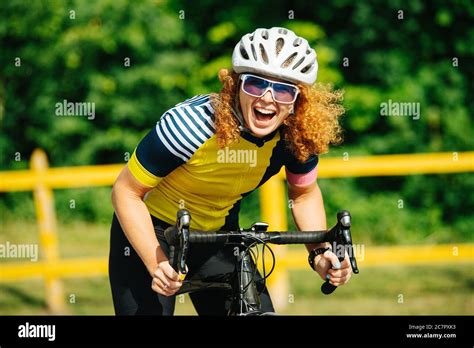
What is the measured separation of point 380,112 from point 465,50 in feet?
4.64

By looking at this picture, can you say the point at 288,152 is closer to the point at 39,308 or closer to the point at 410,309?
the point at 410,309

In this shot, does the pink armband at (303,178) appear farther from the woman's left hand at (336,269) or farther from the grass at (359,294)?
the grass at (359,294)

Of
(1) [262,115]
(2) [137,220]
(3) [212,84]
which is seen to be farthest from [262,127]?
(3) [212,84]

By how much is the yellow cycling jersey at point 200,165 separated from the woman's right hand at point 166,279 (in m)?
0.43

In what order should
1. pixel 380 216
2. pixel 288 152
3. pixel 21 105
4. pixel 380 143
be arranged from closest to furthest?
pixel 288 152, pixel 380 216, pixel 380 143, pixel 21 105

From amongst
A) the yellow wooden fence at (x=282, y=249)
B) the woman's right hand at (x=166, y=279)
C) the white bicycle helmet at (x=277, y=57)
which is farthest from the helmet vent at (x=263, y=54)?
the yellow wooden fence at (x=282, y=249)

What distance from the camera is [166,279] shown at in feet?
12.2

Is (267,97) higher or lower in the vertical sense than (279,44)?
lower

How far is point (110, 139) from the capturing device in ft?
41.0

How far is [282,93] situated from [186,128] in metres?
0.43

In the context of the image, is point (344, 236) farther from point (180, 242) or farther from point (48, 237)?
point (48, 237)

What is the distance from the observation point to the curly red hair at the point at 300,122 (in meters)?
4.00

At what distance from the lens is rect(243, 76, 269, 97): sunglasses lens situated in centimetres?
398

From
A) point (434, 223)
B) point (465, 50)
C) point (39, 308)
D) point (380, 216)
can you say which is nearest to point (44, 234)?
point (39, 308)
